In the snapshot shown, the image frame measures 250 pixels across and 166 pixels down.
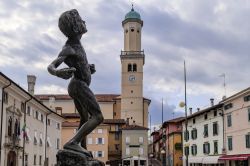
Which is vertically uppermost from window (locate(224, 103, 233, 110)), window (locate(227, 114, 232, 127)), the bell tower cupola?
the bell tower cupola

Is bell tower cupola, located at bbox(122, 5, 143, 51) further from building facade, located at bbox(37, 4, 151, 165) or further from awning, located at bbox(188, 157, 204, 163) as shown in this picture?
awning, located at bbox(188, 157, 204, 163)

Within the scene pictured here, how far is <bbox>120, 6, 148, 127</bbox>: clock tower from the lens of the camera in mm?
99688

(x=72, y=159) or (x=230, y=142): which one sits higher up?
(x=72, y=159)

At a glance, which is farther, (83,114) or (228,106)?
(228,106)

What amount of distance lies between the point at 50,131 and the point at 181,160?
28.4 m

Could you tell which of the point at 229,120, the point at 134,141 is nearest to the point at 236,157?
the point at 229,120

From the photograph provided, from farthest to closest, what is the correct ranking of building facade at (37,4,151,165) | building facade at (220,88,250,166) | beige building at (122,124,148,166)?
building facade at (37,4,151,165), beige building at (122,124,148,166), building facade at (220,88,250,166)

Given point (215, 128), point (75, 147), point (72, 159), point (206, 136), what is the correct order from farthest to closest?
point (206, 136) < point (215, 128) < point (75, 147) < point (72, 159)

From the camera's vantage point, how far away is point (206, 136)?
199ft

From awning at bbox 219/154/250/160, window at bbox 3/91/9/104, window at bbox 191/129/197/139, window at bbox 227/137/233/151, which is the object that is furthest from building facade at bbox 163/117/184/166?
window at bbox 3/91/9/104

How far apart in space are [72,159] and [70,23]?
2.54m

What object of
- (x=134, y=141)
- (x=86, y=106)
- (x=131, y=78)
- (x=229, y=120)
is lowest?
(x=134, y=141)

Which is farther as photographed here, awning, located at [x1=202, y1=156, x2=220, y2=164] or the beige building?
the beige building

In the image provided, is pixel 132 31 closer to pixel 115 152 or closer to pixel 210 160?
pixel 115 152
